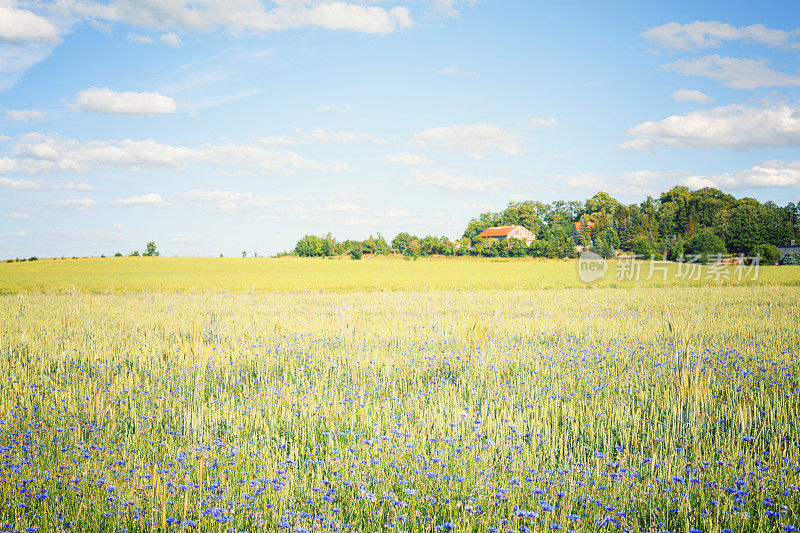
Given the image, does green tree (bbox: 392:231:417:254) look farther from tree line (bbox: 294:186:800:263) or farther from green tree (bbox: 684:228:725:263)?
green tree (bbox: 684:228:725:263)

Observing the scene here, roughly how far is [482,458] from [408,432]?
1.05 m

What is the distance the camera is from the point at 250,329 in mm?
12352

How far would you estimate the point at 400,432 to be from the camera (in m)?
4.65

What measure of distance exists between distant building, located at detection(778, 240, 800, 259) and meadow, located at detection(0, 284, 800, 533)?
3325 inches

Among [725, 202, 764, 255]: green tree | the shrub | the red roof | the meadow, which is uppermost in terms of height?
the red roof

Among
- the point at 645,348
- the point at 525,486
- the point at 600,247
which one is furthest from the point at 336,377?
the point at 600,247

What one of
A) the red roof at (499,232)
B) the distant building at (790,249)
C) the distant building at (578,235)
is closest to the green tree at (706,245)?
the distant building at (790,249)

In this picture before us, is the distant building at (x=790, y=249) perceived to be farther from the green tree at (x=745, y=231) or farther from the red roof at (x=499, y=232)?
the red roof at (x=499, y=232)

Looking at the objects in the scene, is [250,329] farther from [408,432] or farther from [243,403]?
[408,432]

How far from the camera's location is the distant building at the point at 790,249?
75.5 m

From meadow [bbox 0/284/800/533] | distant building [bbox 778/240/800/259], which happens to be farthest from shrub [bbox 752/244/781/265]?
meadow [bbox 0/284/800/533]

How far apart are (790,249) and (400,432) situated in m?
98.5

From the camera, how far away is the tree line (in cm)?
7950

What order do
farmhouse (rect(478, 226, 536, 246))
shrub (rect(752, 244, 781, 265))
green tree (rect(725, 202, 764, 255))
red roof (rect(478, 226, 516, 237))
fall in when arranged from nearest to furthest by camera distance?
shrub (rect(752, 244, 781, 265)), green tree (rect(725, 202, 764, 255)), farmhouse (rect(478, 226, 536, 246)), red roof (rect(478, 226, 516, 237))
